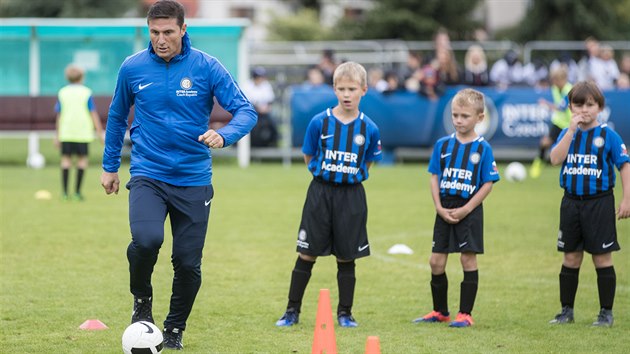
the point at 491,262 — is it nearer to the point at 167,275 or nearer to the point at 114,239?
the point at 167,275

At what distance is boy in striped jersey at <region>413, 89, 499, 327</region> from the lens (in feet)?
25.7

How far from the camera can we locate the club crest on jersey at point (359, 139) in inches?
309

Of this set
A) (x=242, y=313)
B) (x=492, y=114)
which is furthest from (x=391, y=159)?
(x=242, y=313)

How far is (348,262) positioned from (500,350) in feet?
4.67

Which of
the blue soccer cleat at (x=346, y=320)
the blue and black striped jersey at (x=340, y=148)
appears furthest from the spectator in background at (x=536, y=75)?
the blue soccer cleat at (x=346, y=320)

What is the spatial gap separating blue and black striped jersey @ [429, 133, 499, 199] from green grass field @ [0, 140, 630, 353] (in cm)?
102

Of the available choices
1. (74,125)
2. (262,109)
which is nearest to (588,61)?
(262,109)

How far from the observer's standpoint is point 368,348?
524 cm

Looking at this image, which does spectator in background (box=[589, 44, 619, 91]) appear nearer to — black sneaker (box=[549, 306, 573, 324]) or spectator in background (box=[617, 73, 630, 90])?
spectator in background (box=[617, 73, 630, 90])

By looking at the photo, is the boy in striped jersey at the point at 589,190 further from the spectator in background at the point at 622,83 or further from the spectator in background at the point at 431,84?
the spectator in background at the point at 622,83

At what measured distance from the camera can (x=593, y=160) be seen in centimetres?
801

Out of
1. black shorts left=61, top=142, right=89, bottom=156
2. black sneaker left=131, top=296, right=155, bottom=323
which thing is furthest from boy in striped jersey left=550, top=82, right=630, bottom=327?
black shorts left=61, top=142, right=89, bottom=156

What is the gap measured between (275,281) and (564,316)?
2.75 metres

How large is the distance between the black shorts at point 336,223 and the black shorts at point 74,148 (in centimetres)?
888
